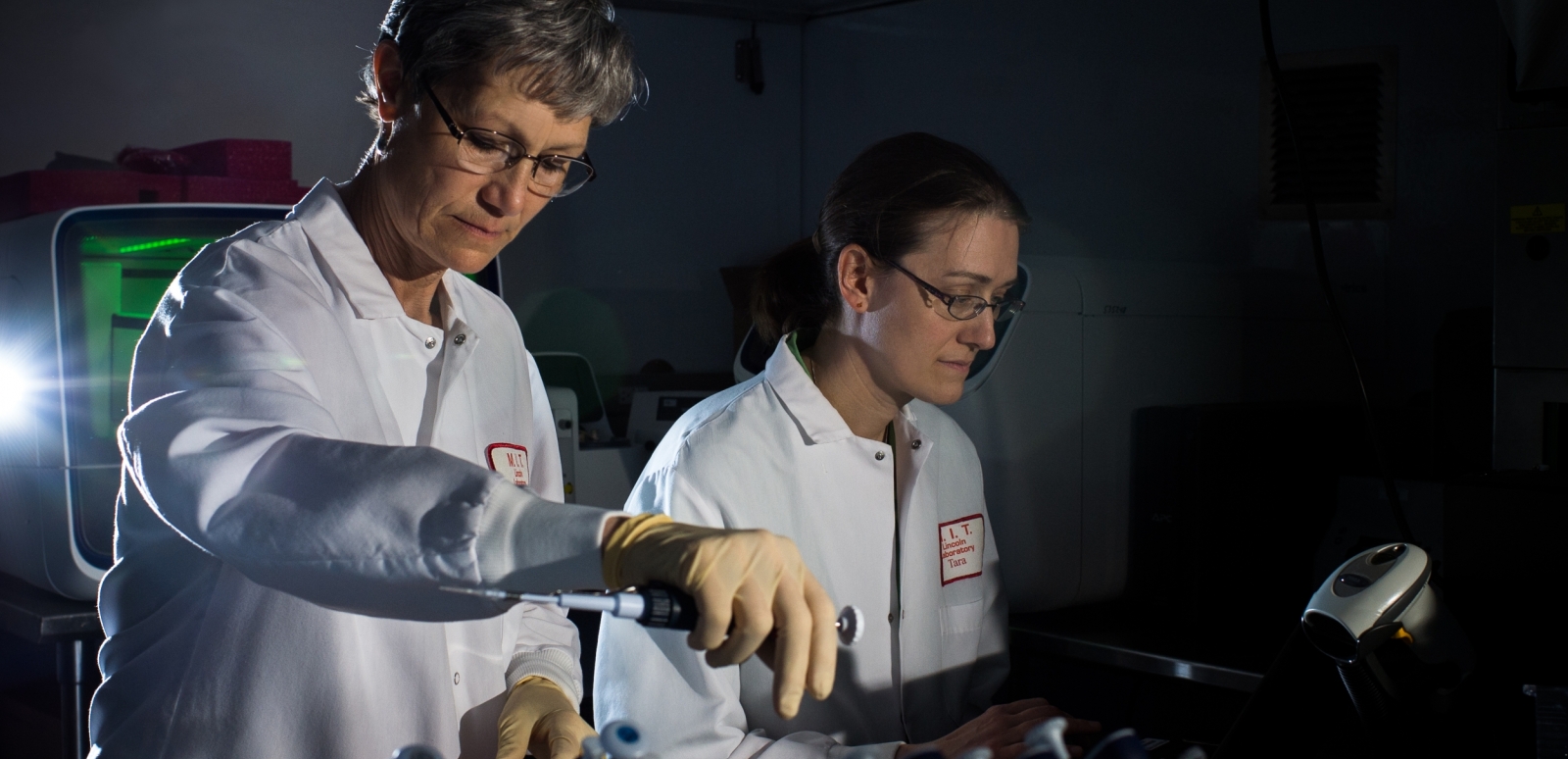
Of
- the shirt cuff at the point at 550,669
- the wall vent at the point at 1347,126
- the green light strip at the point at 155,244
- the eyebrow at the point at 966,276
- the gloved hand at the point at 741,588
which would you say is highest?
the wall vent at the point at 1347,126

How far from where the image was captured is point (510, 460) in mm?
1204

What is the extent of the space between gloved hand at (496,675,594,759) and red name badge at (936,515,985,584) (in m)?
0.56

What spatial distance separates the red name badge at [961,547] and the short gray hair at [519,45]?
764mm

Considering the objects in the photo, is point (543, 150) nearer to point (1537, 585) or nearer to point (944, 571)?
point (944, 571)

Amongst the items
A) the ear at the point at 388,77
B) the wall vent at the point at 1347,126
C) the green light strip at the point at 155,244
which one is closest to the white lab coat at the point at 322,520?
the ear at the point at 388,77

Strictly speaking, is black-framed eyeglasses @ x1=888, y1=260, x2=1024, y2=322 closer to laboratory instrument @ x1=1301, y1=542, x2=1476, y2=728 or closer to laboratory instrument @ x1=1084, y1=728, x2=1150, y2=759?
laboratory instrument @ x1=1301, y1=542, x2=1476, y2=728

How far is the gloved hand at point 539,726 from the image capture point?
1.03m

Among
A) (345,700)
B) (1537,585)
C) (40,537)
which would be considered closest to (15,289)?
(40,537)

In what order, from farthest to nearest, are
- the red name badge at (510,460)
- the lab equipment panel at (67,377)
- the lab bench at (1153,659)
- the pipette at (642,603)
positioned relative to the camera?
1. the lab equipment panel at (67,377)
2. the lab bench at (1153,659)
3. the red name badge at (510,460)
4. the pipette at (642,603)

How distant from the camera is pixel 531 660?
1.19 m

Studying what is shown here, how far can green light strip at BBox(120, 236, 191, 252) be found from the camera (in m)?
1.85

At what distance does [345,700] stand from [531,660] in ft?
0.76

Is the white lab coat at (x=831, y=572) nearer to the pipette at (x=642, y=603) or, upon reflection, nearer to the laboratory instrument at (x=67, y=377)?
the pipette at (x=642, y=603)

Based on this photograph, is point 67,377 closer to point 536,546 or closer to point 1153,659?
point 536,546
